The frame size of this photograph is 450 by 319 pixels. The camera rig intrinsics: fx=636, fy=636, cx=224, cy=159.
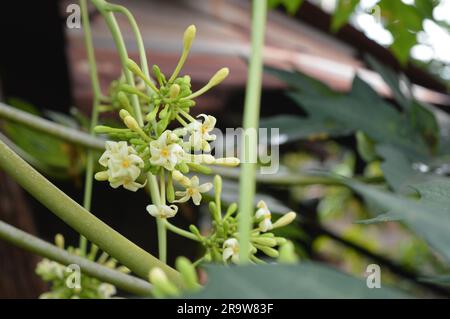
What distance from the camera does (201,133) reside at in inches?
20.1

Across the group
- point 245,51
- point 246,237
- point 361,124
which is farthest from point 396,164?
point 245,51

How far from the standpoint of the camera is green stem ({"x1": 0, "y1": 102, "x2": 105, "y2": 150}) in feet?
2.66

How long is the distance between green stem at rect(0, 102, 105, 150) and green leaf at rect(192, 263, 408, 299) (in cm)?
60

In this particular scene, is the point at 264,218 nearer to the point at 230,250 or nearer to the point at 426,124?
the point at 230,250

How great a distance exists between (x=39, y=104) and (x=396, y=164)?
0.93 m

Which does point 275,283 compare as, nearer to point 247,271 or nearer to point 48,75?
point 247,271

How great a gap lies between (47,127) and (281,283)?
662 millimetres

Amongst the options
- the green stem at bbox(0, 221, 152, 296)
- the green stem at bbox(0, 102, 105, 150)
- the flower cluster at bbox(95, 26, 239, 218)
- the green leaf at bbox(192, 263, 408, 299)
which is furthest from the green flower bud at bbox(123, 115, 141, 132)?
the green stem at bbox(0, 102, 105, 150)

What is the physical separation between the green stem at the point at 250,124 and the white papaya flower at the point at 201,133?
16cm

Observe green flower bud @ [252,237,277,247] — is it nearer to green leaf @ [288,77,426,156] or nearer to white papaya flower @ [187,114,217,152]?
white papaya flower @ [187,114,217,152]

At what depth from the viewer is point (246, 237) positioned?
0.31 metres

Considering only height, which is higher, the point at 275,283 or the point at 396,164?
the point at 396,164

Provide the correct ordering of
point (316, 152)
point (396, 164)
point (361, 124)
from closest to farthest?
point (396, 164) → point (361, 124) → point (316, 152)

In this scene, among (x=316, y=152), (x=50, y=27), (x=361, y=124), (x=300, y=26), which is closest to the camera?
(x=361, y=124)
